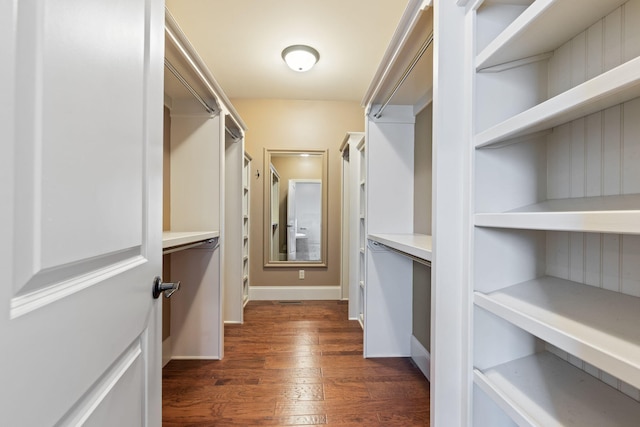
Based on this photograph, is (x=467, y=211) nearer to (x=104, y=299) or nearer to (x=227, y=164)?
(x=104, y=299)

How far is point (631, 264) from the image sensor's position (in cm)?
73

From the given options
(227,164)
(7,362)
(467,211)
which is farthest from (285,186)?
(7,362)

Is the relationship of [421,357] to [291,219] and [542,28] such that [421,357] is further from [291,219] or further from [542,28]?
[291,219]

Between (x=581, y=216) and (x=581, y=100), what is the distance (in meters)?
0.23

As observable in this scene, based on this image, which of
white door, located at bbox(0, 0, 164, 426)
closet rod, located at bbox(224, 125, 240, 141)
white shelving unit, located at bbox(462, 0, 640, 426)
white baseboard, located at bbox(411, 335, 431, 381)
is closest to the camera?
white door, located at bbox(0, 0, 164, 426)

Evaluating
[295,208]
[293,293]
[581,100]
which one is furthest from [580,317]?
[295,208]

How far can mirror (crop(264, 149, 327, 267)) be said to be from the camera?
389cm

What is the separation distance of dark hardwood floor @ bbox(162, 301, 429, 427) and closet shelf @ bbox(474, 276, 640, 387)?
1087 mm

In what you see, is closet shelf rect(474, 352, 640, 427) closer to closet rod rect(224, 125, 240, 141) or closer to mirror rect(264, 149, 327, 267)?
closet rod rect(224, 125, 240, 141)

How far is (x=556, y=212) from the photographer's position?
69 cm

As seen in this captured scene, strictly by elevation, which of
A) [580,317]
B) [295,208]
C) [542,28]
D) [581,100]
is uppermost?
[542,28]

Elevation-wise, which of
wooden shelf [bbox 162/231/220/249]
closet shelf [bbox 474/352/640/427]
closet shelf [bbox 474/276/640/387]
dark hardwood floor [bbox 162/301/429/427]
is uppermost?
wooden shelf [bbox 162/231/220/249]

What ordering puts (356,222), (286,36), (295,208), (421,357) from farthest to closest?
(295,208)
(356,222)
(286,36)
(421,357)

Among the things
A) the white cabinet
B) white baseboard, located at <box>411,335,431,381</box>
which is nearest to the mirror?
the white cabinet
